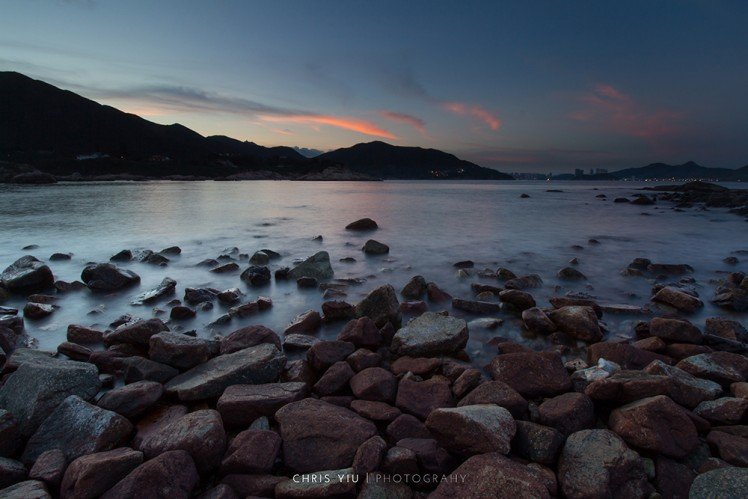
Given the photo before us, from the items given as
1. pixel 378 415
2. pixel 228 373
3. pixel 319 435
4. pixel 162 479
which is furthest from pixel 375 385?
pixel 162 479

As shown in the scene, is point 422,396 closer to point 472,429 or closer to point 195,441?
point 472,429

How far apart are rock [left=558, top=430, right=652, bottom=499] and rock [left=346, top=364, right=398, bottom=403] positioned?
1536mm

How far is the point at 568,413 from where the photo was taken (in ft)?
10.5

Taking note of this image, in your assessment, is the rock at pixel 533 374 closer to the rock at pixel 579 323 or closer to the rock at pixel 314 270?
the rock at pixel 579 323

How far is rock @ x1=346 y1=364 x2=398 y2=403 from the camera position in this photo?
3697mm

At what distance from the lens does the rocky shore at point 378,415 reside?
2586 mm

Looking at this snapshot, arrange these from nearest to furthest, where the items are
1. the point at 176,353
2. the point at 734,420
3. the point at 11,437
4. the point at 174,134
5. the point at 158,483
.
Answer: the point at 158,483 → the point at 11,437 → the point at 734,420 → the point at 176,353 → the point at 174,134

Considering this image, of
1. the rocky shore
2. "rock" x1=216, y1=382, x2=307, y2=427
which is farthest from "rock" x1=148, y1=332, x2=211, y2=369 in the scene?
"rock" x1=216, y1=382, x2=307, y2=427

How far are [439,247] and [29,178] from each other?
3278 inches

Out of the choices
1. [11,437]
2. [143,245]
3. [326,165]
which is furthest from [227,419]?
[326,165]

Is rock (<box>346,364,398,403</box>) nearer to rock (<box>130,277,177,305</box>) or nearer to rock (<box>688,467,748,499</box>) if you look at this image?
rock (<box>688,467,748,499</box>)

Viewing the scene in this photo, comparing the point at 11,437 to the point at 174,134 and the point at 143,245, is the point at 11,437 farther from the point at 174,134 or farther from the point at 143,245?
the point at 174,134

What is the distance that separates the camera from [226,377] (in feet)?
12.4

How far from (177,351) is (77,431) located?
1195 mm
